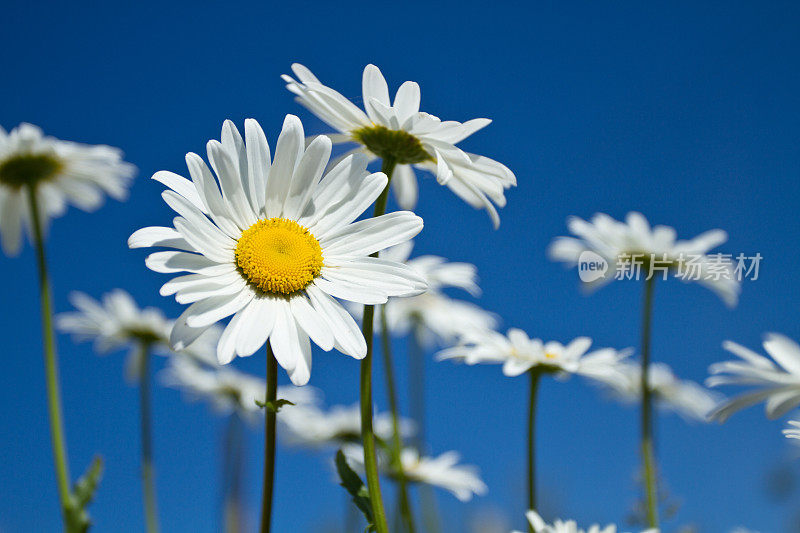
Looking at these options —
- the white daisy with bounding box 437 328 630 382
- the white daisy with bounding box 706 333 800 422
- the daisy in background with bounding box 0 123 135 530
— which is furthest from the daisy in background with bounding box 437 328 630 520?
the daisy in background with bounding box 0 123 135 530

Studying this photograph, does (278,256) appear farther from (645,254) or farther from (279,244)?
(645,254)

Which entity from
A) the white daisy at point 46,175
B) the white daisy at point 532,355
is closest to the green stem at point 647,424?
the white daisy at point 532,355

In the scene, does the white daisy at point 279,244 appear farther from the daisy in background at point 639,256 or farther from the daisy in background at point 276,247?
the daisy in background at point 639,256

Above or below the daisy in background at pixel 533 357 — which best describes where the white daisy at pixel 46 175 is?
above

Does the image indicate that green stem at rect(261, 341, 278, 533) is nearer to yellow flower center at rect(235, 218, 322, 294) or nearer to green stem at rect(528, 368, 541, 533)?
yellow flower center at rect(235, 218, 322, 294)

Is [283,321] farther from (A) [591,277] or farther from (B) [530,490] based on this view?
(A) [591,277]

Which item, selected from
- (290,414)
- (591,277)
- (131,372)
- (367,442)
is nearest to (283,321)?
(367,442)
